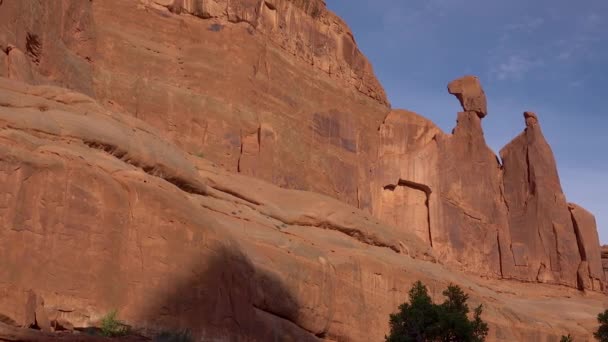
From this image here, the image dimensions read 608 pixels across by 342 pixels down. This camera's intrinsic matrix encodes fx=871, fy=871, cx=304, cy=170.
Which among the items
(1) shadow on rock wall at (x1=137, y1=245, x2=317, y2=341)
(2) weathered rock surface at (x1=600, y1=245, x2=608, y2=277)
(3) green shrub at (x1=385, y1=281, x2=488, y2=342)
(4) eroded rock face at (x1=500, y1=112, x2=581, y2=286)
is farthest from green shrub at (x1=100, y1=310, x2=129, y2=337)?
(2) weathered rock surface at (x1=600, y1=245, x2=608, y2=277)

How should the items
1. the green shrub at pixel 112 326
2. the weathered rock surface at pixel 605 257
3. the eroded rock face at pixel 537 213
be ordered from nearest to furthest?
the green shrub at pixel 112 326 < the eroded rock face at pixel 537 213 < the weathered rock surface at pixel 605 257

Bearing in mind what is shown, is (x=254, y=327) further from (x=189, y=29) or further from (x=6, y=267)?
(x=189, y=29)

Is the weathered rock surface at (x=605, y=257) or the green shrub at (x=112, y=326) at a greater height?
the weathered rock surface at (x=605, y=257)

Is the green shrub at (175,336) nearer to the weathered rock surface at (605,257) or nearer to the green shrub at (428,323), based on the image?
the green shrub at (428,323)

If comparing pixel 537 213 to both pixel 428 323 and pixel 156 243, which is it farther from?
pixel 156 243

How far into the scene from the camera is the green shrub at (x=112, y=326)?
18.7 m

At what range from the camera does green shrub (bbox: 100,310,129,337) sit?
734 inches

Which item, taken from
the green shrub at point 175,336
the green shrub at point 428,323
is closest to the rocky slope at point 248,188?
the green shrub at point 175,336

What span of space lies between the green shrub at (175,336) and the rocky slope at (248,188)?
0.25 metres

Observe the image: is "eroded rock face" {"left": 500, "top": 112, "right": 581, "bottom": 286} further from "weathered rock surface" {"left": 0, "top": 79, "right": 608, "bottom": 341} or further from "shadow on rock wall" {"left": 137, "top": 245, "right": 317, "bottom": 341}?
"shadow on rock wall" {"left": 137, "top": 245, "right": 317, "bottom": 341}

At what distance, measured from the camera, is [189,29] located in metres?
42.5

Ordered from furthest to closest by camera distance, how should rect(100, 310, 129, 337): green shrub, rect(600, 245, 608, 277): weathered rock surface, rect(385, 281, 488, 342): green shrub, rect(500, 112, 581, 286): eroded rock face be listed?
rect(600, 245, 608, 277): weathered rock surface < rect(500, 112, 581, 286): eroded rock face < rect(385, 281, 488, 342): green shrub < rect(100, 310, 129, 337): green shrub

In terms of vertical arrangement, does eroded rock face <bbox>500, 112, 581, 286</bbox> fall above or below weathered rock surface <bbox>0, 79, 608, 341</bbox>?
above

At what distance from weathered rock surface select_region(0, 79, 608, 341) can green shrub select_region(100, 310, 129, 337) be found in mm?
220
